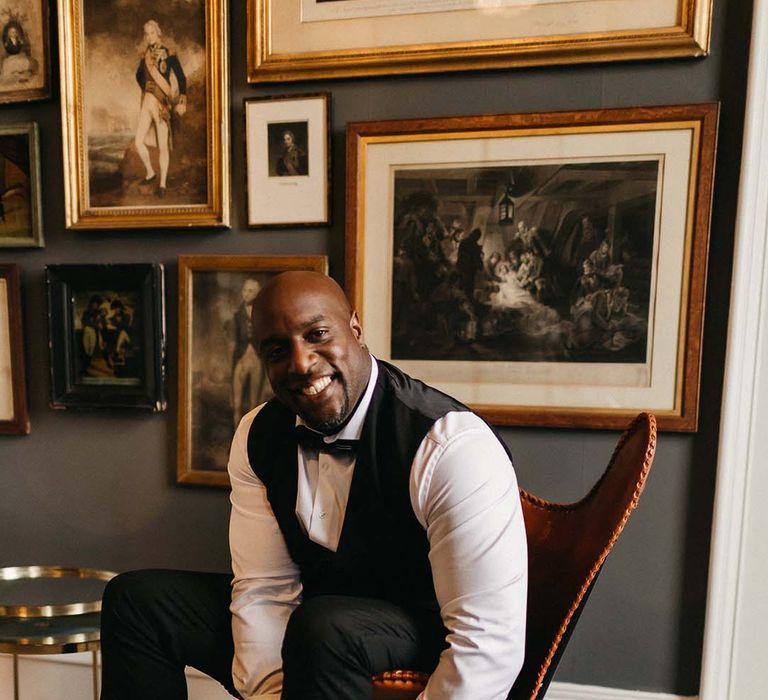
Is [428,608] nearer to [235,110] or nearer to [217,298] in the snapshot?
[217,298]

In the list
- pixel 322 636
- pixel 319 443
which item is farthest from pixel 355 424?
pixel 322 636

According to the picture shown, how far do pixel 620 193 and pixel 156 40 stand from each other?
1.44 metres

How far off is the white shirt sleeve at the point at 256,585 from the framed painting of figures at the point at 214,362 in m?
0.39

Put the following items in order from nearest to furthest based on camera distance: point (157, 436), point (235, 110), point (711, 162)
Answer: point (711, 162), point (235, 110), point (157, 436)

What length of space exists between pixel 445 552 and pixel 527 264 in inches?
34.1

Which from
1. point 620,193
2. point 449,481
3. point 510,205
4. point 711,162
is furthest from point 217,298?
point 711,162

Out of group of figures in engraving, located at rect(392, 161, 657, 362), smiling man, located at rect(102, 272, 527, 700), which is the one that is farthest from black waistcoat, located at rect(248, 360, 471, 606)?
group of figures in engraving, located at rect(392, 161, 657, 362)

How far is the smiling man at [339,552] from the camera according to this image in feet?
3.28

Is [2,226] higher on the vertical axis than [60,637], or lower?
higher

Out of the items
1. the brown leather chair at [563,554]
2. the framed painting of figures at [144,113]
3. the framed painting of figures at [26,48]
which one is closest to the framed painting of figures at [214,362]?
the framed painting of figures at [144,113]

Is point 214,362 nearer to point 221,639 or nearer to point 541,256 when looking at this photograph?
point 221,639

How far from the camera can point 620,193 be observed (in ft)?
5.02

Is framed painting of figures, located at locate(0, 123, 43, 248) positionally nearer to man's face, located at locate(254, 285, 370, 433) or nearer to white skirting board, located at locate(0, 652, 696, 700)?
man's face, located at locate(254, 285, 370, 433)

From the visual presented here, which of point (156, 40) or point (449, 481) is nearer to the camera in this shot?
point (449, 481)
